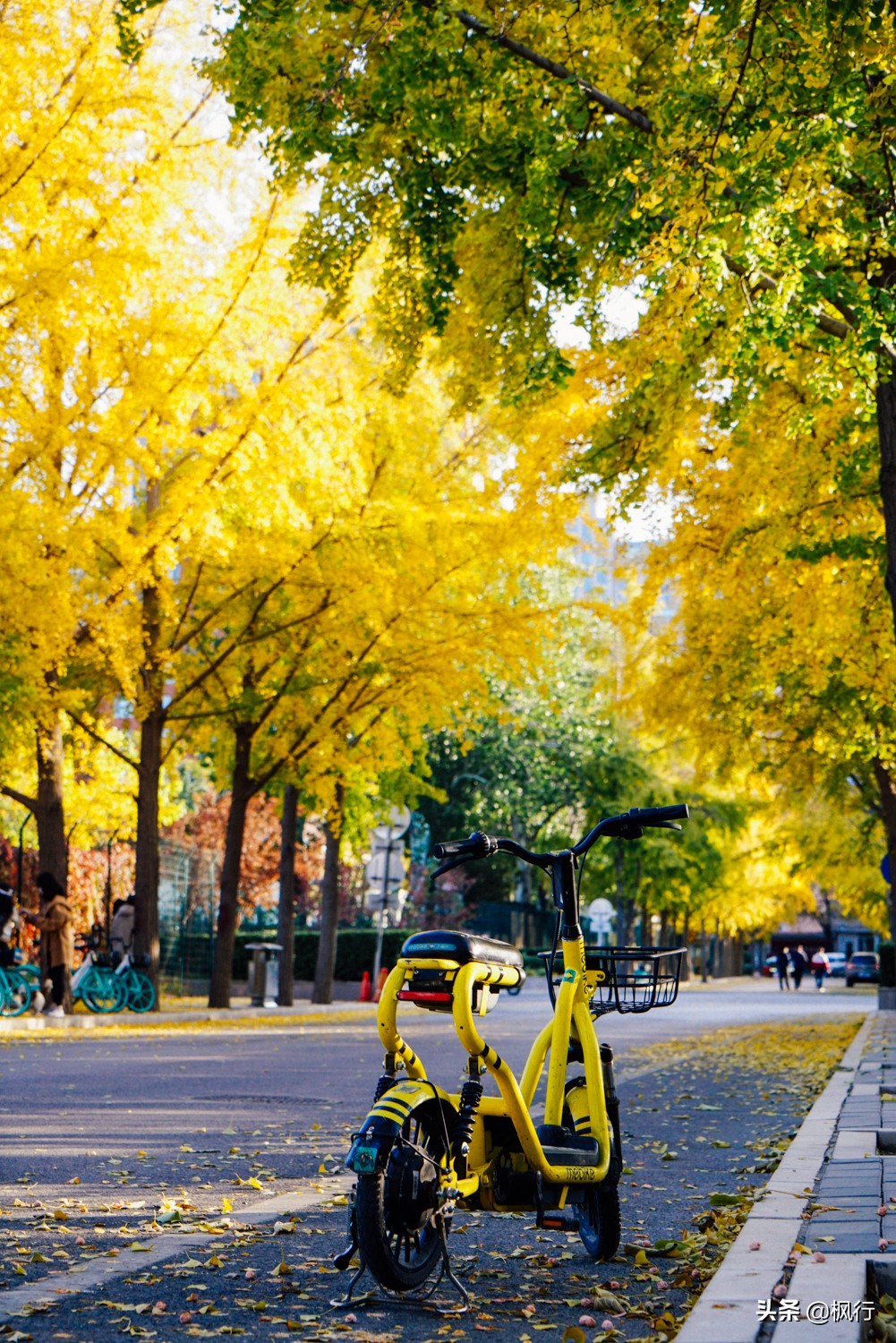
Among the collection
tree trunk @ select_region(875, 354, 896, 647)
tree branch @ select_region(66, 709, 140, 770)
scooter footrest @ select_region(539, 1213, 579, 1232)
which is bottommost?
scooter footrest @ select_region(539, 1213, 579, 1232)

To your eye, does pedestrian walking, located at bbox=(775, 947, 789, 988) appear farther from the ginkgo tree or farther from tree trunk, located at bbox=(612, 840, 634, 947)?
the ginkgo tree

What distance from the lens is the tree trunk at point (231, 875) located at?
2386 cm

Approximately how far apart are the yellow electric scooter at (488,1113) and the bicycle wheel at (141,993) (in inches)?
654

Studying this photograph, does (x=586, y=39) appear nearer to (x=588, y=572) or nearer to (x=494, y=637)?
(x=494, y=637)

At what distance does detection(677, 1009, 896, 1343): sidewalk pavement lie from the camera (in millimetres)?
4008

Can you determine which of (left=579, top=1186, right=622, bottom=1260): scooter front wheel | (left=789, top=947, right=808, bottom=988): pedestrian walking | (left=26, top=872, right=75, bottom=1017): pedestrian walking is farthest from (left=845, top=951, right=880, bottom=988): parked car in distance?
(left=579, top=1186, right=622, bottom=1260): scooter front wheel

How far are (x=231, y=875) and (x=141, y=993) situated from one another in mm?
3106

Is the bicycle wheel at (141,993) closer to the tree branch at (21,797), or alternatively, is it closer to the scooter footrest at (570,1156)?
the tree branch at (21,797)

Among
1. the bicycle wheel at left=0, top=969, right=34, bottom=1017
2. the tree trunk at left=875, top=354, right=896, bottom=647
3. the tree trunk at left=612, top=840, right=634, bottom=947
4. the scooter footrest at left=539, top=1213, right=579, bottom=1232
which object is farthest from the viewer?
the tree trunk at left=612, top=840, right=634, bottom=947

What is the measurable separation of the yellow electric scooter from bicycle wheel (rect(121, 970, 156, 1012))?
1661cm

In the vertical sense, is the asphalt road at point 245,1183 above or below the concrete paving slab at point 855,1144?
below

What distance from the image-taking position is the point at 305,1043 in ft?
58.6

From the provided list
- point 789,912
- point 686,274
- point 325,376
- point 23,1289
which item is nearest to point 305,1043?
point 325,376

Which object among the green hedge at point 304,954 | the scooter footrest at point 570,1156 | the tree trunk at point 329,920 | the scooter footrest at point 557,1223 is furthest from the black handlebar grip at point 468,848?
the green hedge at point 304,954
